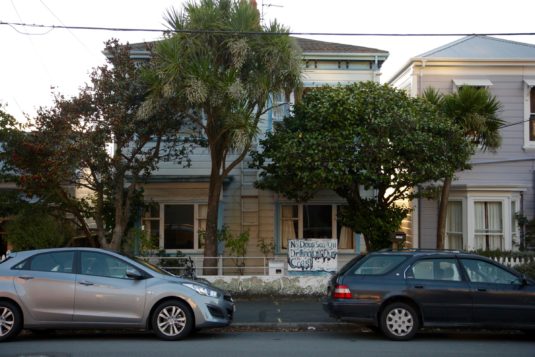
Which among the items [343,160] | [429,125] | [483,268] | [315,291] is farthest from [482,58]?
[483,268]

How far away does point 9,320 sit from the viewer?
33.7 ft

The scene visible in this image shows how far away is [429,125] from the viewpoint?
15414mm

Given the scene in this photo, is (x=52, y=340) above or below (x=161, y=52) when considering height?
below

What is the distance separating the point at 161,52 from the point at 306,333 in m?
6.69

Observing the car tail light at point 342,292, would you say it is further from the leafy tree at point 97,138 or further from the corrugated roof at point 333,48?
the corrugated roof at point 333,48

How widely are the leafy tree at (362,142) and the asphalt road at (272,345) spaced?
4554 millimetres

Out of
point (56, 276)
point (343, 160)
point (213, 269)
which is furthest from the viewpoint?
point (213, 269)

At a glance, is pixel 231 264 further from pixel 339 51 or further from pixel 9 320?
pixel 9 320

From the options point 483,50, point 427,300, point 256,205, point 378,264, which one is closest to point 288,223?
point 256,205

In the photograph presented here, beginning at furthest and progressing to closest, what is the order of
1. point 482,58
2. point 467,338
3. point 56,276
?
point 482,58 < point 467,338 < point 56,276

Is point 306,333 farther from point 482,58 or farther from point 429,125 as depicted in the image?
point 482,58

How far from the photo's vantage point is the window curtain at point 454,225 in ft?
62.2

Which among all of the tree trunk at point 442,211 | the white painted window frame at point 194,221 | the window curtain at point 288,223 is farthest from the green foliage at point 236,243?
the tree trunk at point 442,211

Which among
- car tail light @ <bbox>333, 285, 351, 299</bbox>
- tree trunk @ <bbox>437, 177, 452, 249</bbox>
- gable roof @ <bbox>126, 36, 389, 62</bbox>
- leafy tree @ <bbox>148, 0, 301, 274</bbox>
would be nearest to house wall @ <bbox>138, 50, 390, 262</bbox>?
gable roof @ <bbox>126, 36, 389, 62</bbox>
